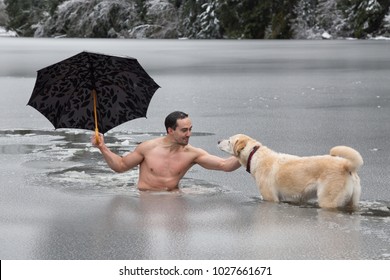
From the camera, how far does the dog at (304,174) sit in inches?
283

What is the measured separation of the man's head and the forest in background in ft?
168

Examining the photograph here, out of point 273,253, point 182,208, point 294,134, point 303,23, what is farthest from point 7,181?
point 303,23

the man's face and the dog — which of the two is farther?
the man's face

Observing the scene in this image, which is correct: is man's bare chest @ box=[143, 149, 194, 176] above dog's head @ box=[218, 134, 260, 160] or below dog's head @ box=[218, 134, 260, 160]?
below

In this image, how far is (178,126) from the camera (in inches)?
319

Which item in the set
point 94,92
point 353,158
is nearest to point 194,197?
point 94,92

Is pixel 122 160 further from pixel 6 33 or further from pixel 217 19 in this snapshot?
pixel 6 33

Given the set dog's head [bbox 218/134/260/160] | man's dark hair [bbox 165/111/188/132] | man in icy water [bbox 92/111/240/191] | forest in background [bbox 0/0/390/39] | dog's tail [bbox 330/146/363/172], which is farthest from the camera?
forest in background [bbox 0/0/390/39]

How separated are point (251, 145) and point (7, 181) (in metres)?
2.47

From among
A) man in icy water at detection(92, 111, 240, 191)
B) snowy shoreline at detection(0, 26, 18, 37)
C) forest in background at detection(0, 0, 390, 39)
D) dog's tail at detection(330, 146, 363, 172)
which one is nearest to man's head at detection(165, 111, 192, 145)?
man in icy water at detection(92, 111, 240, 191)

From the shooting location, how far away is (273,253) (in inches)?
236

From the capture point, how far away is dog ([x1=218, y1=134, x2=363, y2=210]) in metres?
7.20

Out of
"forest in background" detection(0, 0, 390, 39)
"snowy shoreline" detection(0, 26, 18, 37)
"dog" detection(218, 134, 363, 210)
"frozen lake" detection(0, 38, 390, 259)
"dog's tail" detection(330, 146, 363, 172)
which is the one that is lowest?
"snowy shoreline" detection(0, 26, 18, 37)

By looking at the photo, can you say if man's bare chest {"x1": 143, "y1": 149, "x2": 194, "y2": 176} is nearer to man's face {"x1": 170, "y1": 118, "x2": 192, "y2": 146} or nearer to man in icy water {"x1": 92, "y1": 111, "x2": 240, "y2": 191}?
man in icy water {"x1": 92, "y1": 111, "x2": 240, "y2": 191}
